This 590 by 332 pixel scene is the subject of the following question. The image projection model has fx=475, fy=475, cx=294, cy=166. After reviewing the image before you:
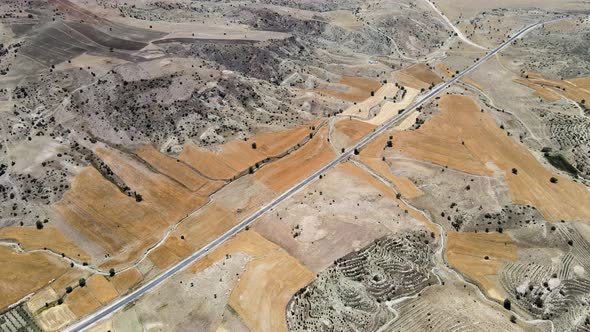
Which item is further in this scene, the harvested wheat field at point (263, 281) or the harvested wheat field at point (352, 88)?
the harvested wheat field at point (352, 88)

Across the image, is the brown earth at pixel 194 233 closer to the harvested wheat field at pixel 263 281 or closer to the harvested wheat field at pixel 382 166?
the harvested wheat field at pixel 263 281

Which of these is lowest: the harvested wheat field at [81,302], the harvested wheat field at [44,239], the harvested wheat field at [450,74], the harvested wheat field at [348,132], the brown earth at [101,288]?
the harvested wheat field at [81,302]

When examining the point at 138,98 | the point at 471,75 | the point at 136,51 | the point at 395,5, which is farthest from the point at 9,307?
the point at 395,5

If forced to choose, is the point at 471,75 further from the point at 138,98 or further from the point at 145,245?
the point at 145,245

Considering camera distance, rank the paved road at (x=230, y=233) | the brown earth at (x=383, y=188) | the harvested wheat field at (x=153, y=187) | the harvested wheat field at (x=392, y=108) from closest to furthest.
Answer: the paved road at (x=230, y=233), the brown earth at (x=383, y=188), the harvested wheat field at (x=153, y=187), the harvested wheat field at (x=392, y=108)

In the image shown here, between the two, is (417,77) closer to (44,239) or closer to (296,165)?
(296,165)

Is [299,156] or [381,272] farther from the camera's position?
[299,156]

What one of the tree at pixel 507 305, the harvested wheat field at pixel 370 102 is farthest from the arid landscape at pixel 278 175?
the harvested wheat field at pixel 370 102

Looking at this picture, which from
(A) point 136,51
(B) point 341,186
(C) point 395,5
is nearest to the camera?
(B) point 341,186
